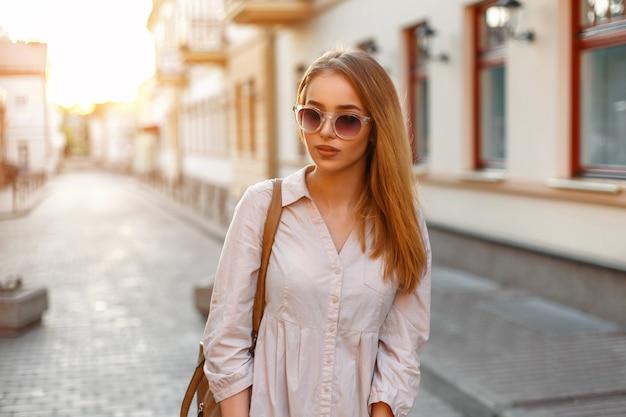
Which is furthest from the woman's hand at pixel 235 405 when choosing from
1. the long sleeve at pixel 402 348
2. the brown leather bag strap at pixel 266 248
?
the long sleeve at pixel 402 348

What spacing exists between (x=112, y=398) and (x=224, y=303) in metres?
4.27

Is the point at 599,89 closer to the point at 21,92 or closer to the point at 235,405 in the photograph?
the point at 21,92

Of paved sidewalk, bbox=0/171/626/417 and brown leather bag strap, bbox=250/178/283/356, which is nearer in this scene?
brown leather bag strap, bbox=250/178/283/356

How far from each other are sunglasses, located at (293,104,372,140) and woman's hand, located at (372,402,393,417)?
0.78 metres

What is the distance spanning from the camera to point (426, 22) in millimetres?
12922

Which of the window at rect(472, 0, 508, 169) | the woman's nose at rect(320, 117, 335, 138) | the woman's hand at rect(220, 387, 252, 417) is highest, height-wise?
the window at rect(472, 0, 508, 169)

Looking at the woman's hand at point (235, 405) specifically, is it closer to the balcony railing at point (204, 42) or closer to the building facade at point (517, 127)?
the building facade at point (517, 127)

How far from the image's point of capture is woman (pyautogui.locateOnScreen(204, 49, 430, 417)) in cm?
255

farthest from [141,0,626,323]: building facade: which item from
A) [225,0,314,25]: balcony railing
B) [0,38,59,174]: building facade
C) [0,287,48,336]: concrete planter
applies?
[0,38,59,174]: building facade

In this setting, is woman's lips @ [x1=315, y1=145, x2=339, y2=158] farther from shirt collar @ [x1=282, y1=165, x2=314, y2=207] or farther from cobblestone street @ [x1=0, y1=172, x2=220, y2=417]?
cobblestone street @ [x1=0, y1=172, x2=220, y2=417]

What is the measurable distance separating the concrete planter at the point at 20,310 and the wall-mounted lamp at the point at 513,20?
586 cm

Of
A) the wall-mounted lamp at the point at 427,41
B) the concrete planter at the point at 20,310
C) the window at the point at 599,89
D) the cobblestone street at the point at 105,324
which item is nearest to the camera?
the cobblestone street at the point at 105,324

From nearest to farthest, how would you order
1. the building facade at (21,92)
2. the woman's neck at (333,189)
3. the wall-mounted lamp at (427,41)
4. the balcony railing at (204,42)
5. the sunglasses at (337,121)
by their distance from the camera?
the sunglasses at (337,121), the woman's neck at (333,189), the building facade at (21,92), the wall-mounted lamp at (427,41), the balcony railing at (204,42)

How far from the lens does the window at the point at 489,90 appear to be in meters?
11.4
